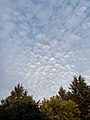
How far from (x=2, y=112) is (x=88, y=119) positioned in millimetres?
13495

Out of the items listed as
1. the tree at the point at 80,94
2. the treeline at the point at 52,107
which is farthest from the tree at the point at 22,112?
the tree at the point at 80,94

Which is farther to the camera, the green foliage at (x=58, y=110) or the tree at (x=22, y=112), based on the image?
the green foliage at (x=58, y=110)

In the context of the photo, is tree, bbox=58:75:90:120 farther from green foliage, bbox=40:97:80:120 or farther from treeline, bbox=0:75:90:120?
green foliage, bbox=40:97:80:120

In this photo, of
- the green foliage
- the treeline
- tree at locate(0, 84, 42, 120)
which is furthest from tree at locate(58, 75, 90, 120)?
tree at locate(0, 84, 42, 120)

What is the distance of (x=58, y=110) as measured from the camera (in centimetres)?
3938

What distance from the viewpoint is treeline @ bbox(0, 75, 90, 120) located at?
35281 mm

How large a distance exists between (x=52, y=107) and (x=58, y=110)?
1198mm

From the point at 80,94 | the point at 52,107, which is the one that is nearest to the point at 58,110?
the point at 52,107

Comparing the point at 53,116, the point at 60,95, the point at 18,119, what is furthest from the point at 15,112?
the point at 60,95

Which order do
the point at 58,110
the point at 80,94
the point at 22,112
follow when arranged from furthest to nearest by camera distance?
the point at 80,94, the point at 58,110, the point at 22,112

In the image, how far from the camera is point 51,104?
4006 cm

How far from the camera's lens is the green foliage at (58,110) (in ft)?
126

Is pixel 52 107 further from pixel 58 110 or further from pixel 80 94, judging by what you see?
pixel 80 94

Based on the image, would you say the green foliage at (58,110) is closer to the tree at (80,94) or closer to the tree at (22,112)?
the tree at (22,112)
